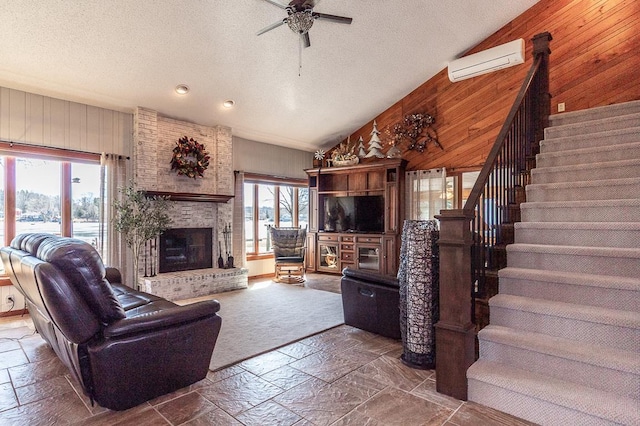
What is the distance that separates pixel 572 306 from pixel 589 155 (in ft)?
6.36

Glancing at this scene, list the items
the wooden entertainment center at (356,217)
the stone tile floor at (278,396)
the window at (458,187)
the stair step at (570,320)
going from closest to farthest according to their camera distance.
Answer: the stair step at (570,320) < the stone tile floor at (278,396) < the window at (458,187) < the wooden entertainment center at (356,217)

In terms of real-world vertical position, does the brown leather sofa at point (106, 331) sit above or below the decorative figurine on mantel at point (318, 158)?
below

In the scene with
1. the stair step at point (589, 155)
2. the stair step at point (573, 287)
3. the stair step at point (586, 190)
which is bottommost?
the stair step at point (573, 287)

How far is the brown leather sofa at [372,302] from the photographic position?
3.44m

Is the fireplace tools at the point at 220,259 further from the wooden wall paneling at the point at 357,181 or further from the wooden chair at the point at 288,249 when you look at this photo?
the wooden wall paneling at the point at 357,181

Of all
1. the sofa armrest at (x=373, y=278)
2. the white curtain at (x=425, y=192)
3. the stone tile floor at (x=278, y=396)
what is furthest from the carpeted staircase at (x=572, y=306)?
the white curtain at (x=425, y=192)

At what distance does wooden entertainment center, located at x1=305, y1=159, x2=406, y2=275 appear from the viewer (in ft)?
21.9

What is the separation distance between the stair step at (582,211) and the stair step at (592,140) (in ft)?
3.40

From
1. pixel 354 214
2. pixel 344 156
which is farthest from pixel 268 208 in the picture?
pixel 344 156

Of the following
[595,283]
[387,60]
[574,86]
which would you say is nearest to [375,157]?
[387,60]

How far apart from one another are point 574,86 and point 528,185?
2989 mm

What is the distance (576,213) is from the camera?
2959 mm

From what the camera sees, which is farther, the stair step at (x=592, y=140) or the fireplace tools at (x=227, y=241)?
the fireplace tools at (x=227, y=241)

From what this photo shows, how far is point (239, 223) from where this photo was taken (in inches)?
267
